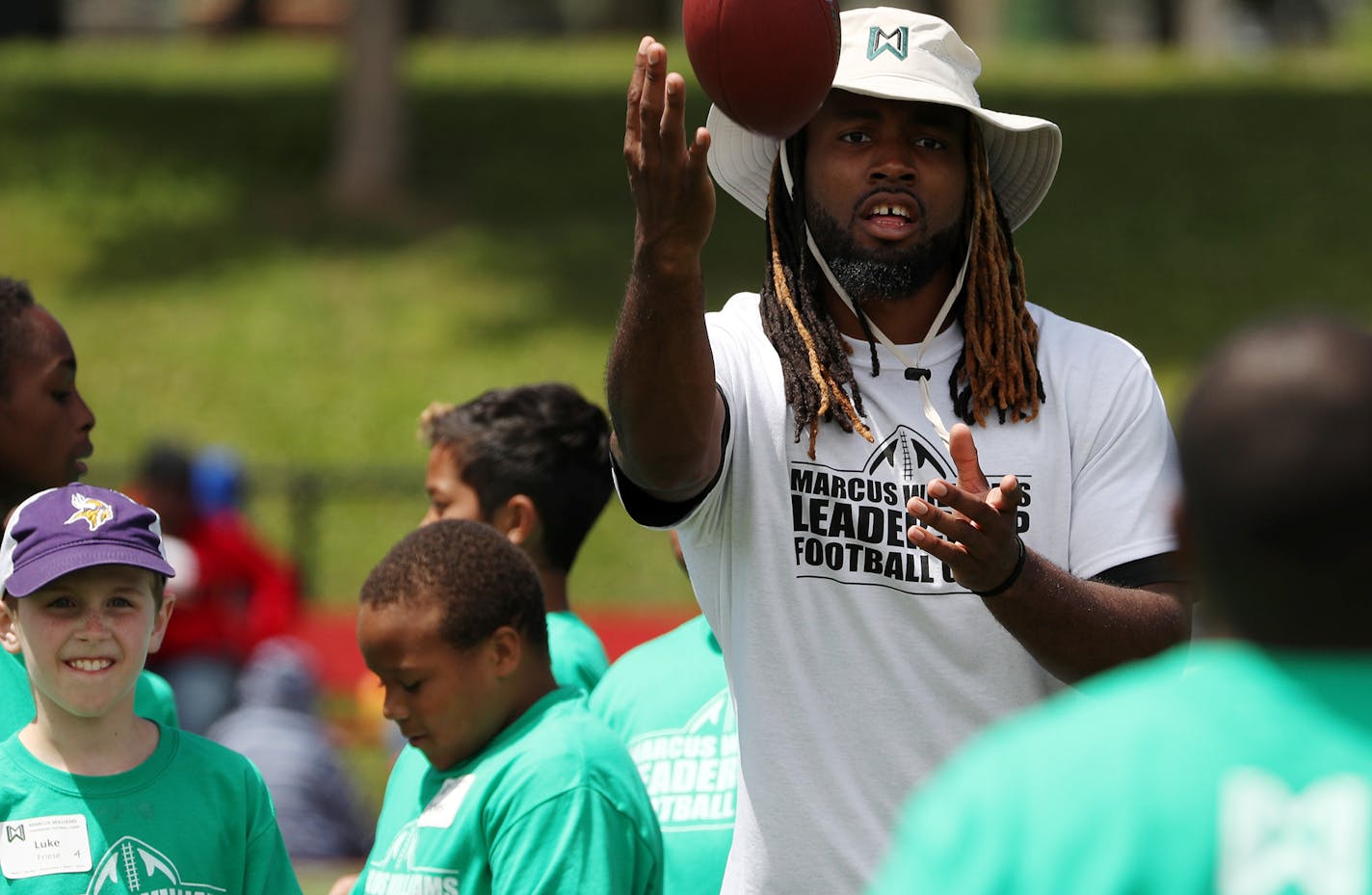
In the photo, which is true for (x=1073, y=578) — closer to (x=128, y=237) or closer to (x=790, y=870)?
(x=790, y=870)

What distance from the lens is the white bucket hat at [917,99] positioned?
11.9 ft

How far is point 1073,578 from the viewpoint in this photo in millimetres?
3268

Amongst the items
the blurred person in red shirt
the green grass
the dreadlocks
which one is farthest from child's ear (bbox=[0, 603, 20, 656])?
the green grass

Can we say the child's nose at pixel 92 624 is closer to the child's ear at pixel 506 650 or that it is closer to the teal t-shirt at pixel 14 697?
the teal t-shirt at pixel 14 697

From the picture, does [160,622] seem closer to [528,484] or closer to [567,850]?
[567,850]

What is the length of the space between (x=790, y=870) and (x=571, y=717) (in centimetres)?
92

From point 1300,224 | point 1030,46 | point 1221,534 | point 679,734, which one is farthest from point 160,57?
point 1221,534

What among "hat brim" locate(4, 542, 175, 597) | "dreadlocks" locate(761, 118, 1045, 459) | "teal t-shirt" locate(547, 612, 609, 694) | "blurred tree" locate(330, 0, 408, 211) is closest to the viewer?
"dreadlocks" locate(761, 118, 1045, 459)

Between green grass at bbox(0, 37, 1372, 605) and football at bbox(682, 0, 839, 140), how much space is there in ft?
36.6

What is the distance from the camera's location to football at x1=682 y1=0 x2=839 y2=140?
340 cm

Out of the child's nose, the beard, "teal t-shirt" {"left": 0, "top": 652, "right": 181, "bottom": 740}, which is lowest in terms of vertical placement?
"teal t-shirt" {"left": 0, "top": 652, "right": 181, "bottom": 740}

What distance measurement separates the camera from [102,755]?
3840mm

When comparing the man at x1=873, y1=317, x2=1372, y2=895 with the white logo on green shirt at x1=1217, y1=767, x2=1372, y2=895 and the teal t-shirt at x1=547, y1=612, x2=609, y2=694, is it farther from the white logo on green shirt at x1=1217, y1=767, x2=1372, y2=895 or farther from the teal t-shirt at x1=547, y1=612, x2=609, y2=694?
the teal t-shirt at x1=547, y1=612, x2=609, y2=694

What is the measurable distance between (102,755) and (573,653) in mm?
1474
